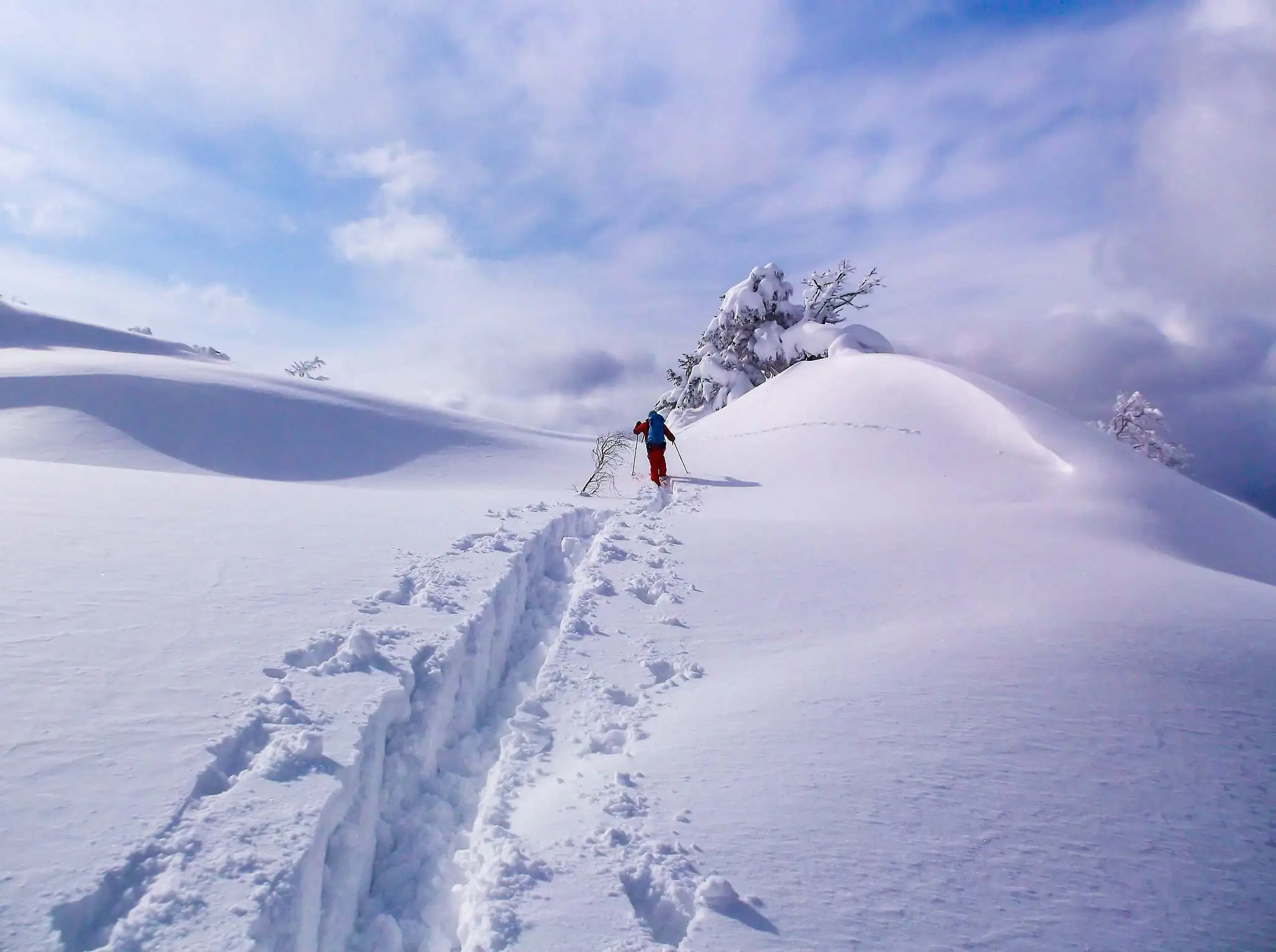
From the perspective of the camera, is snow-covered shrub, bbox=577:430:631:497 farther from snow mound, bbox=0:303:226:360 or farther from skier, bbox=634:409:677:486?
snow mound, bbox=0:303:226:360

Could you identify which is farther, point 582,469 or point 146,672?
point 582,469

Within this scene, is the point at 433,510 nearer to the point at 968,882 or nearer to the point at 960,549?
the point at 960,549

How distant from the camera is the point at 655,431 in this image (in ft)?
41.2

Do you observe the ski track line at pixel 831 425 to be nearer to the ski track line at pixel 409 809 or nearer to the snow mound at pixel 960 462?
the snow mound at pixel 960 462

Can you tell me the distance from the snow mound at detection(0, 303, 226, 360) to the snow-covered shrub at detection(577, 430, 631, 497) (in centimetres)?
2533

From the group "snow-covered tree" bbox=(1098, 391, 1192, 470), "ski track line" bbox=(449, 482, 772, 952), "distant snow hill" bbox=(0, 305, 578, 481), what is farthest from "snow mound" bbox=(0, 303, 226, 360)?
"snow-covered tree" bbox=(1098, 391, 1192, 470)

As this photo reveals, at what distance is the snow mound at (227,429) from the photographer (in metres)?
15.0

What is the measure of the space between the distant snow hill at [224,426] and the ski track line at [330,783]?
33.0 feet

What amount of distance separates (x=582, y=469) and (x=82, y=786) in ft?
41.9

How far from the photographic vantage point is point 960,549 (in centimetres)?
799

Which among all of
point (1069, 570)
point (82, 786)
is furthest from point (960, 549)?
point (82, 786)

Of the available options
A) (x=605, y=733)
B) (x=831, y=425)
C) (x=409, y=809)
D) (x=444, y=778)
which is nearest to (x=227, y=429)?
(x=831, y=425)

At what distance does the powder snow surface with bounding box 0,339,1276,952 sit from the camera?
2.89 m

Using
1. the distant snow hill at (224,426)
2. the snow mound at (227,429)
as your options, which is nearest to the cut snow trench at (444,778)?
the snow mound at (227,429)
